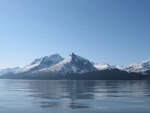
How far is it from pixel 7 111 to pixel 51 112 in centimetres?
827

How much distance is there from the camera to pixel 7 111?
171 feet

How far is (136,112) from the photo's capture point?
50.8 meters

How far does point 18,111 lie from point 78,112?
11.0m

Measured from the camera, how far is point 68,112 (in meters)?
51.3

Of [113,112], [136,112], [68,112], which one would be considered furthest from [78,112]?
[136,112]

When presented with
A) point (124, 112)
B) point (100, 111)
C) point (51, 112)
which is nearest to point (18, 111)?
point (51, 112)

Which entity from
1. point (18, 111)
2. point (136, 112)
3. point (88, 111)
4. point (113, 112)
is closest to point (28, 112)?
point (18, 111)

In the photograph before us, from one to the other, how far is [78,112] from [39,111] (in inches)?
286

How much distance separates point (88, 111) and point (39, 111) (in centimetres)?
909

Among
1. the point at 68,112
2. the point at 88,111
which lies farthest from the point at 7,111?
the point at 88,111

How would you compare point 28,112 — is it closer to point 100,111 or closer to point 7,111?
point 7,111

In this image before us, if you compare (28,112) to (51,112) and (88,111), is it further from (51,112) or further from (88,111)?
(88,111)

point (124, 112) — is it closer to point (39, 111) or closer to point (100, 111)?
point (100, 111)

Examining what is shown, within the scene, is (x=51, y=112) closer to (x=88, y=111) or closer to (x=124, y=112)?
(x=88, y=111)
